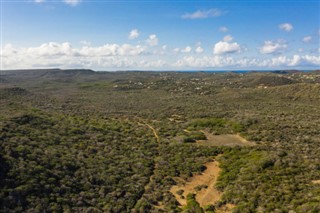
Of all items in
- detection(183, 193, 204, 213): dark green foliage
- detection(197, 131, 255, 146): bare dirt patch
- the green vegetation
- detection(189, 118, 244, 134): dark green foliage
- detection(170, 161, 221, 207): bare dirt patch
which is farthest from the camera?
detection(189, 118, 244, 134): dark green foliage

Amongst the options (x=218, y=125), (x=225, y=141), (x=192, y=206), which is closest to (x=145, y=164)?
(x=192, y=206)

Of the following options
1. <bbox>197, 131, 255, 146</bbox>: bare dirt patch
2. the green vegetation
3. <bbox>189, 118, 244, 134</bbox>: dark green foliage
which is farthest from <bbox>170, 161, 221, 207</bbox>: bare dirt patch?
<bbox>189, 118, 244, 134</bbox>: dark green foliage

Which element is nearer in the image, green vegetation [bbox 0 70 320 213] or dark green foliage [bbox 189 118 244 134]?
green vegetation [bbox 0 70 320 213]

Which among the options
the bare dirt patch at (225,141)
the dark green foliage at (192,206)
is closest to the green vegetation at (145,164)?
the dark green foliage at (192,206)

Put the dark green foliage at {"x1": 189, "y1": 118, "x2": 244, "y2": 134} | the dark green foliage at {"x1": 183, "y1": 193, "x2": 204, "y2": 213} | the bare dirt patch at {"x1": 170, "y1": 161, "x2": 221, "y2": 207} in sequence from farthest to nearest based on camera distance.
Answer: the dark green foliage at {"x1": 189, "y1": 118, "x2": 244, "y2": 134} → the bare dirt patch at {"x1": 170, "y1": 161, "x2": 221, "y2": 207} → the dark green foliage at {"x1": 183, "y1": 193, "x2": 204, "y2": 213}

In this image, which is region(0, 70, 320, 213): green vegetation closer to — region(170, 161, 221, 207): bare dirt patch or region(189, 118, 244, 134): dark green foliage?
region(189, 118, 244, 134): dark green foliage
